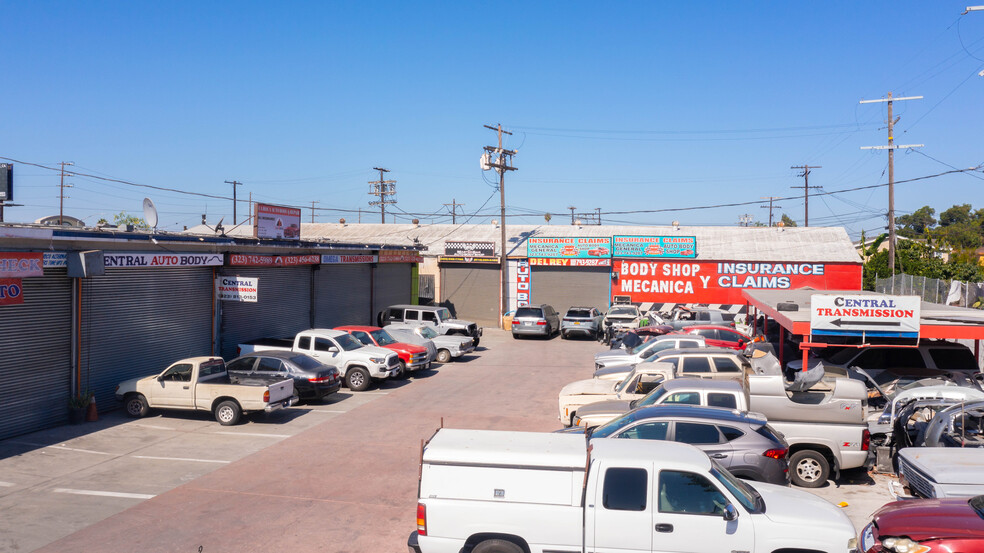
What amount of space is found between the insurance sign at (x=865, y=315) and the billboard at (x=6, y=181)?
65.6 ft

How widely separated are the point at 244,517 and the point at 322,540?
1.53m

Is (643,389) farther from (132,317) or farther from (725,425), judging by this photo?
(132,317)

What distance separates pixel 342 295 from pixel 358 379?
35.8 ft

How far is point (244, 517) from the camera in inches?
393

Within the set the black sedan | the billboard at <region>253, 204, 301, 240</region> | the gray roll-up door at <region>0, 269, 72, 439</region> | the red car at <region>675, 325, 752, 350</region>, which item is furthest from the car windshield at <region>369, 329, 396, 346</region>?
the red car at <region>675, 325, 752, 350</region>

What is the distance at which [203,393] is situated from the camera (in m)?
16.2

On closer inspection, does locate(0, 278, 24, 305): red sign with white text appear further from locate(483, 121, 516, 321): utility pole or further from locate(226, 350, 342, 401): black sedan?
locate(483, 121, 516, 321): utility pole

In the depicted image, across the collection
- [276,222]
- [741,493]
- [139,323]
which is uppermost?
[276,222]

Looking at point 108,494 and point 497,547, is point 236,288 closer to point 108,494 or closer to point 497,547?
point 108,494

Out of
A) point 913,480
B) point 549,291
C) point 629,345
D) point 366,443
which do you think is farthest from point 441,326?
point 913,480

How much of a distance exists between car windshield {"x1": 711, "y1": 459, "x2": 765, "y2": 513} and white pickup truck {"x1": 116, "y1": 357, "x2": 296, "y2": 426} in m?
10.9

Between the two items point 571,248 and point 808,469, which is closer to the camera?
point 808,469

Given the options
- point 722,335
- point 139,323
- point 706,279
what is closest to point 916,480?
point 722,335

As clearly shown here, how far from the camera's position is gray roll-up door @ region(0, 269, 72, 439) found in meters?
14.8
